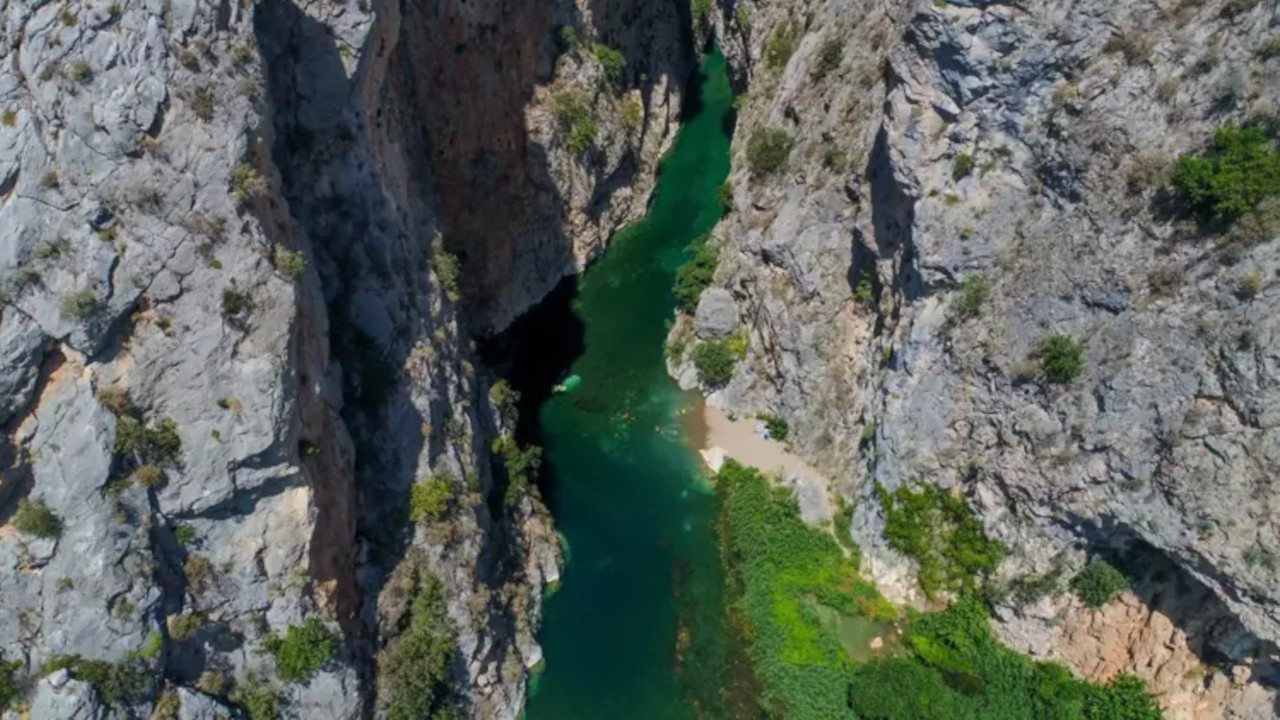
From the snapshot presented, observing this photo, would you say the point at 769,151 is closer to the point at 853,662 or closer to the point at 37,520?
the point at 853,662

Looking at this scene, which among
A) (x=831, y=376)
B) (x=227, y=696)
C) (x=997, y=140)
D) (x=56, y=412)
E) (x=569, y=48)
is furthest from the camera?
(x=569, y=48)

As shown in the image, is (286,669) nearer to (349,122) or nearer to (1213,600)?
(349,122)

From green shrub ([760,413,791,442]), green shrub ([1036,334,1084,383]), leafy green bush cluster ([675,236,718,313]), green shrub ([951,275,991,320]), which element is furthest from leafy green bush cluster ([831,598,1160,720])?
leafy green bush cluster ([675,236,718,313])

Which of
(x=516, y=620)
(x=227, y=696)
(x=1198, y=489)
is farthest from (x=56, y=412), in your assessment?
(x=1198, y=489)

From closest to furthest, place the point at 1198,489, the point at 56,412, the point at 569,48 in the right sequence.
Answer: the point at 56,412 → the point at 1198,489 → the point at 569,48

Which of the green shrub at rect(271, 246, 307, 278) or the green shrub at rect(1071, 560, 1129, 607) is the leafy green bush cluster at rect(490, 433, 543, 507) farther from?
the green shrub at rect(1071, 560, 1129, 607)

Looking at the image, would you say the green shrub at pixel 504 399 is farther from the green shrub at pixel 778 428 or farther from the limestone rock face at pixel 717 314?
the green shrub at pixel 778 428
